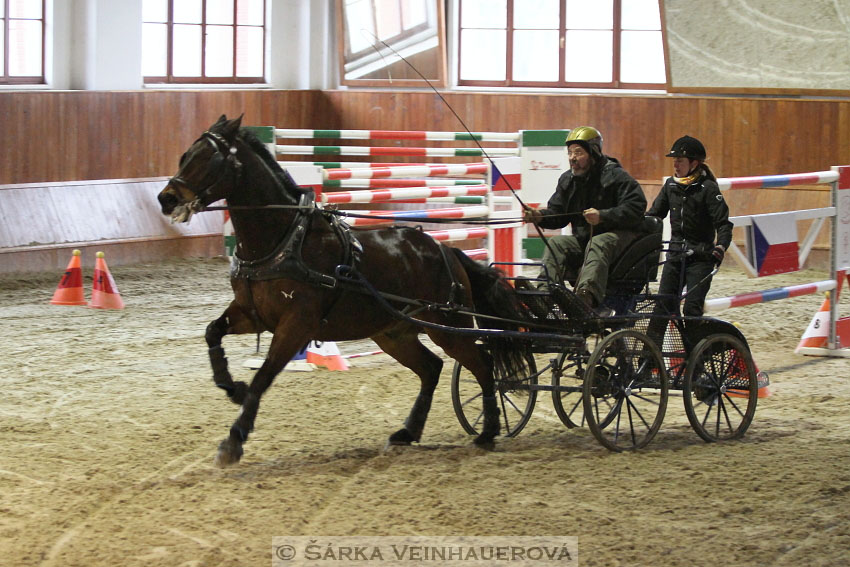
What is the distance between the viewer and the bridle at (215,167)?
500 cm

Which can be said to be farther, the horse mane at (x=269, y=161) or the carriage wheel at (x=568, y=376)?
the carriage wheel at (x=568, y=376)

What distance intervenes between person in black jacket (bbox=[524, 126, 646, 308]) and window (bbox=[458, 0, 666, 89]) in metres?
9.76

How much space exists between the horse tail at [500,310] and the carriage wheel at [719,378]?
0.91 m

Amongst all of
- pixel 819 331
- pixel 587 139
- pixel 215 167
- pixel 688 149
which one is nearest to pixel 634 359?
pixel 587 139

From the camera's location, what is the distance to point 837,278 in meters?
8.52

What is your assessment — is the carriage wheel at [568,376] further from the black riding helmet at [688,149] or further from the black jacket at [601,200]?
the black riding helmet at [688,149]

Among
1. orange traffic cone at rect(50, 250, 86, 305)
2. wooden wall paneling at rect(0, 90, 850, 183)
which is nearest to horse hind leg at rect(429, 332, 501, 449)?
orange traffic cone at rect(50, 250, 86, 305)

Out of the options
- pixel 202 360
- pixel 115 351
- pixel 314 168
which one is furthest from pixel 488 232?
pixel 115 351

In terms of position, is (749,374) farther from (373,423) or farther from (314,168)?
(314,168)

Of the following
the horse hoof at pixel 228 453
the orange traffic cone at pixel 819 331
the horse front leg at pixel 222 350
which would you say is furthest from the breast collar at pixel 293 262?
the orange traffic cone at pixel 819 331

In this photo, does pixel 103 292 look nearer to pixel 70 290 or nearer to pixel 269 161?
pixel 70 290

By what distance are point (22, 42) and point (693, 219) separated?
9.39 m

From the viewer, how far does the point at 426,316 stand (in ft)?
18.7

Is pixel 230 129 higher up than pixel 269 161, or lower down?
higher up
